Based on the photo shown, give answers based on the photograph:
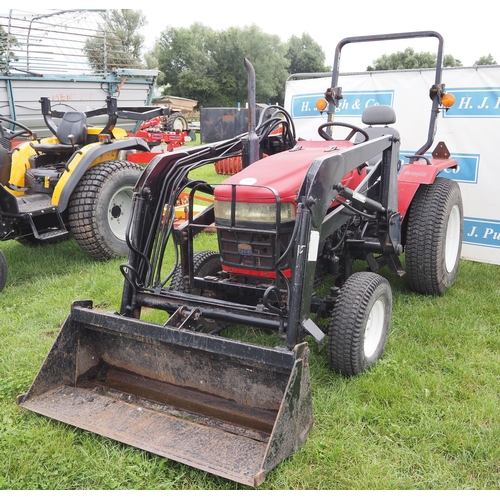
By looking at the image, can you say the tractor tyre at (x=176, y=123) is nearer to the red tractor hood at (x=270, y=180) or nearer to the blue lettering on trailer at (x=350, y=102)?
the blue lettering on trailer at (x=350, y=102)

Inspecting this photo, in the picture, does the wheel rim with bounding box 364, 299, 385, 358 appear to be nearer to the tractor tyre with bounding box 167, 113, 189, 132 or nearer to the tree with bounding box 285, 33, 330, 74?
the tractor tyre with bounding box 167, 113, 189, 132

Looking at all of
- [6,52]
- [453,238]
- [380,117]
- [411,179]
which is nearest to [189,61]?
[6,52]

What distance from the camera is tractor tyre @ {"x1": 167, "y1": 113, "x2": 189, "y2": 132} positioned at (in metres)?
15.1

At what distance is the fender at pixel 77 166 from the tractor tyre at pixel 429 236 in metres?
2.99

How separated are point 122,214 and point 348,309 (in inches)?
128

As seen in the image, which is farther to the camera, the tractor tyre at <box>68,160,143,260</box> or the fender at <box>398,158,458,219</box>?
the tractor tyre at <box>68,160,143,260</box>

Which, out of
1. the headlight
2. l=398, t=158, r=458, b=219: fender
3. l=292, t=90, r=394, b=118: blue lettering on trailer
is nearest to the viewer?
the headlight

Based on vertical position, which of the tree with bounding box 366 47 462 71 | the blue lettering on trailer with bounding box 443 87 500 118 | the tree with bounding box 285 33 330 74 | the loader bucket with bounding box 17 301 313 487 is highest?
the tree with bounding box 285 33 330 74

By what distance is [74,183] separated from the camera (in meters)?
4.96

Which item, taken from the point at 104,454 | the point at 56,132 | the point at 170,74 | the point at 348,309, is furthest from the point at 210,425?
the point at 170,74

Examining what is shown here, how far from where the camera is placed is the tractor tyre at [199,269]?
333 centimetres

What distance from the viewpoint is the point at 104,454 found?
2.40m

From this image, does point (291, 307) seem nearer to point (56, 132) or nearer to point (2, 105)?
point (56, 132)

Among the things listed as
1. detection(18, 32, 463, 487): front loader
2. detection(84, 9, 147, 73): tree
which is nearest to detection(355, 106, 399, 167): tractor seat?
detection(18, 32, 463, 487): front loader
